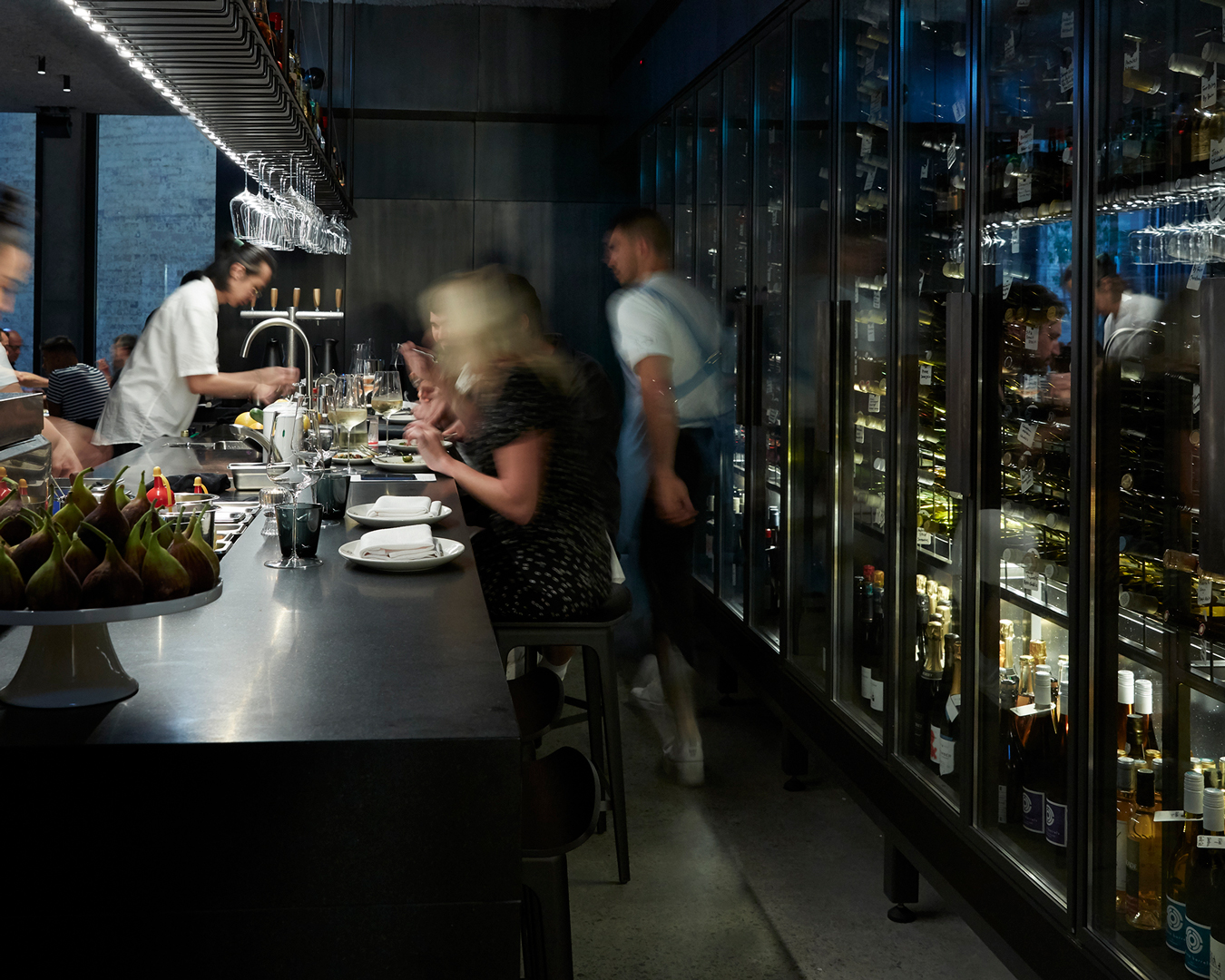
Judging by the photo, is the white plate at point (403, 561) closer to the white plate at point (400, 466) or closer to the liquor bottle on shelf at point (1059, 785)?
the liquor bottle on shelf at point (1059, 785)

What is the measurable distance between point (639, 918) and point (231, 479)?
1579mm

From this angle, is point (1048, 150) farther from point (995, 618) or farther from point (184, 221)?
point (184, 221)

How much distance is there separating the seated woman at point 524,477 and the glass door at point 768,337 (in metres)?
1.37

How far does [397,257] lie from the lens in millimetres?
7582

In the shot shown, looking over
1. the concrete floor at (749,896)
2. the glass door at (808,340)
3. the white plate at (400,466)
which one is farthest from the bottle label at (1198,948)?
the white plate at (400,466)

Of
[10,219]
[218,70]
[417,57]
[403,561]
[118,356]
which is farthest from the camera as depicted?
[118,356]

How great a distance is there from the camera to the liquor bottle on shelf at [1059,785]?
7.84 ft

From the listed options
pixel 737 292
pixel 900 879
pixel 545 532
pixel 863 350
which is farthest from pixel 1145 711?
pixel 737 292

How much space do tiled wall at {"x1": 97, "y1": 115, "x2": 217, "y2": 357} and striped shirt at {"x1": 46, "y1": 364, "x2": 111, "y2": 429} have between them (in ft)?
6.48

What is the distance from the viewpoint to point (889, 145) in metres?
3.02

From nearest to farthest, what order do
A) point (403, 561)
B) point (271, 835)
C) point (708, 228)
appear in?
1. point (271, 835)
2. point (403, 561)
3. point (708, 228)

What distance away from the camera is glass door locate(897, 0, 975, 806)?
283 cm

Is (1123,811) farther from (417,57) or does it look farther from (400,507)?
(417,57)

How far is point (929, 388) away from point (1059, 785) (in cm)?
102
